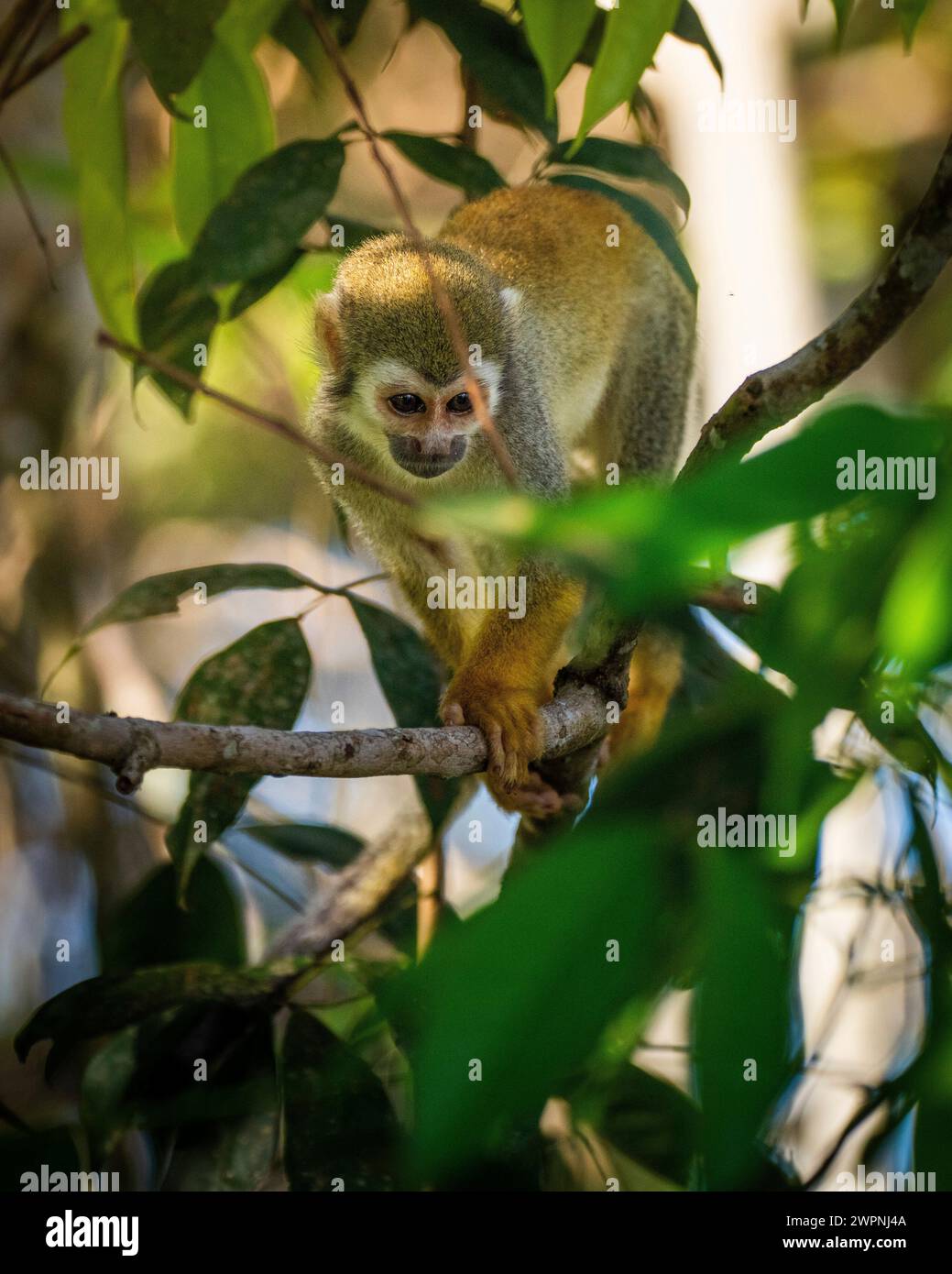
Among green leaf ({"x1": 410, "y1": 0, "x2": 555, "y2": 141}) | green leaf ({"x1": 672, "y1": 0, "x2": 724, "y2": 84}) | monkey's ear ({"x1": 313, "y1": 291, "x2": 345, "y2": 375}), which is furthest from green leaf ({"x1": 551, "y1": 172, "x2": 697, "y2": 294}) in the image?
monkey's ear ({"x1": 313, "y1": 291, "x2": 345, "y2": 375})

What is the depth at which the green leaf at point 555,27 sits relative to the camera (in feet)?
7.09

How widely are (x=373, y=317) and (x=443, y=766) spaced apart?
5.19ft

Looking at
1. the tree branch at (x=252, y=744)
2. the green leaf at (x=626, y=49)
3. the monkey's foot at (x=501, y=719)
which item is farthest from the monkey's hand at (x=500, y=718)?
the green leaf at (x=626, y=49)

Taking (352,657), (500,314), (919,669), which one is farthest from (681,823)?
(352,657)

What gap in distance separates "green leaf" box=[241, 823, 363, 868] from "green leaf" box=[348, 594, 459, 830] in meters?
0.72

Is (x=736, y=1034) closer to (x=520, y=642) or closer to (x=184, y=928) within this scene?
(x=520, y=642)

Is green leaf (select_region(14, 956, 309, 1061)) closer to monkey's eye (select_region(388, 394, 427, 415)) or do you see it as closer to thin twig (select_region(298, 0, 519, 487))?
thin twig (select_region(298, 0, 519, 487))

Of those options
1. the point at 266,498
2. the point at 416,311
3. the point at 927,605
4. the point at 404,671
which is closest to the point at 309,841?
the point at 404,671

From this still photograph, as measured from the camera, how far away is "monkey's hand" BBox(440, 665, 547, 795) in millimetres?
2494

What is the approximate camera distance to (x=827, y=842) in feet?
11.6

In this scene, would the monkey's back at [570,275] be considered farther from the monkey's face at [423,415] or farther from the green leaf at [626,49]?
the green leaf at [626,49]

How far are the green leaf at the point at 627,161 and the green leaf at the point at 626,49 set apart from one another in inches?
23.8

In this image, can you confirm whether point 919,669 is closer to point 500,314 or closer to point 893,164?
point 500,314

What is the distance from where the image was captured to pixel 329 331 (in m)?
3.42
